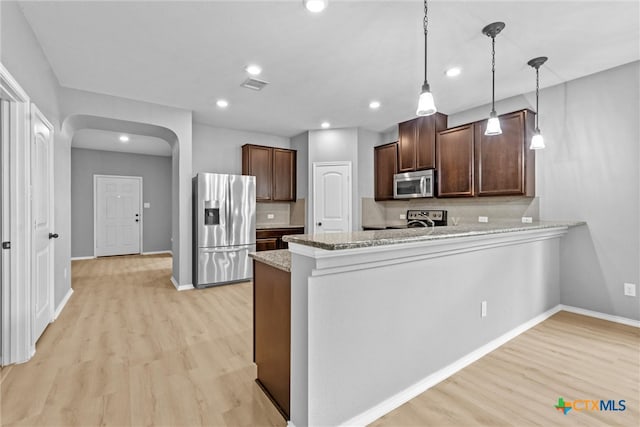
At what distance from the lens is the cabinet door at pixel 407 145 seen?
471 cm

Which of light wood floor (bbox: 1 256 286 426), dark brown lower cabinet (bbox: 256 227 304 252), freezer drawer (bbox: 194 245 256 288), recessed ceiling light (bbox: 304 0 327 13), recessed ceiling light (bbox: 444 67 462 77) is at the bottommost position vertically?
light wood floor (bbox: 1 256 286 426)

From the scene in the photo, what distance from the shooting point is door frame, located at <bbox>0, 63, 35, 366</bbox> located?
216cm

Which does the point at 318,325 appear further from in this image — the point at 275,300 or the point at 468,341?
the point at 468,341

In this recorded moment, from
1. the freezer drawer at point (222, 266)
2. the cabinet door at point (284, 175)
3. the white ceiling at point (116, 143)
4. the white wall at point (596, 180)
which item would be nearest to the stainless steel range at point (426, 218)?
the white wall at point (596, 180)

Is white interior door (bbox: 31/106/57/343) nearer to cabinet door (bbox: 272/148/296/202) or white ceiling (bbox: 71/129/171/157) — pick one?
white ceiling (bbox: 71/129/171/157)

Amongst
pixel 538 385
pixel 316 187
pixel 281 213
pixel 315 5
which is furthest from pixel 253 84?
pixel 538 385

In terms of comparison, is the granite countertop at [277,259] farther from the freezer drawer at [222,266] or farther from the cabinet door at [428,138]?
the cabinet door at [428,138]

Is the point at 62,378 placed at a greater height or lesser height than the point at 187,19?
lesser

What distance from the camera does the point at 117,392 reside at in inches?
73.9

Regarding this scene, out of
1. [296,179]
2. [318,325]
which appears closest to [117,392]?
[318,325]

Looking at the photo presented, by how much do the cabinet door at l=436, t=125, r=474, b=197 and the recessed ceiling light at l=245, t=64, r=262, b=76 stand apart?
267 cm

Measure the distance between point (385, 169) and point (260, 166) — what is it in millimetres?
2232

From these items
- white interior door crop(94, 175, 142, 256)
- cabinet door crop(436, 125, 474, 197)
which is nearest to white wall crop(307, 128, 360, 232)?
cabinet door crop(436, 125, 474, 197)

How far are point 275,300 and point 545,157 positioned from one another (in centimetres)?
360
